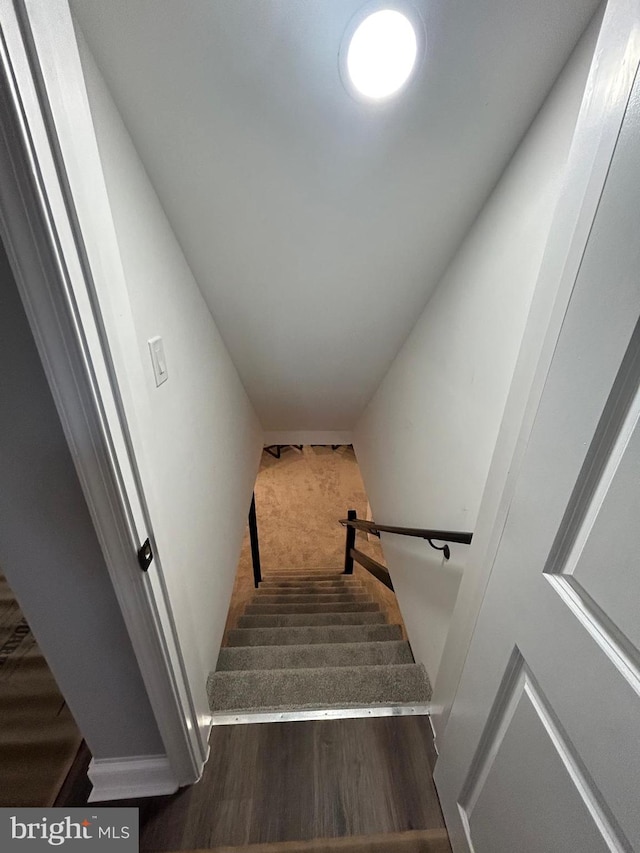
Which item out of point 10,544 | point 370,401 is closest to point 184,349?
point 10,544

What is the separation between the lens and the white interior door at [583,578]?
446mm

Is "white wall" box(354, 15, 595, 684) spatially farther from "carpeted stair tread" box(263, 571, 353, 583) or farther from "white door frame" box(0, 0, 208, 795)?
"carpeted stair tread" box(263, 571, 353, 583)

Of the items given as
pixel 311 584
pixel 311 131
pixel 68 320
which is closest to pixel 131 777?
pixel 68 320

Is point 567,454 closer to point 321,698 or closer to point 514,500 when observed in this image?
point 514,500

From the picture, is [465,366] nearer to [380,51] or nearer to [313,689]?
[380,51]

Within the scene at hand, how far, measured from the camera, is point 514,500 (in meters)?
0.68

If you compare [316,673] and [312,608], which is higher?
[316,673]

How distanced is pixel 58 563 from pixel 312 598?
2588mm

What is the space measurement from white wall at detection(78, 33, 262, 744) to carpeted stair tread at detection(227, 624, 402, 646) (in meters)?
0.51

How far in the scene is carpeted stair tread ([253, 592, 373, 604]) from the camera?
9.61 feet

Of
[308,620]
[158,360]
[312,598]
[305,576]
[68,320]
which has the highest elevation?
[68,320]

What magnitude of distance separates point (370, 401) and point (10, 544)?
2284 millimetres

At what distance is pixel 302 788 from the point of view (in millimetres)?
1077

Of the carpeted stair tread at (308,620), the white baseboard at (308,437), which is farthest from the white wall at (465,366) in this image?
the white baseboard at (308,437)
